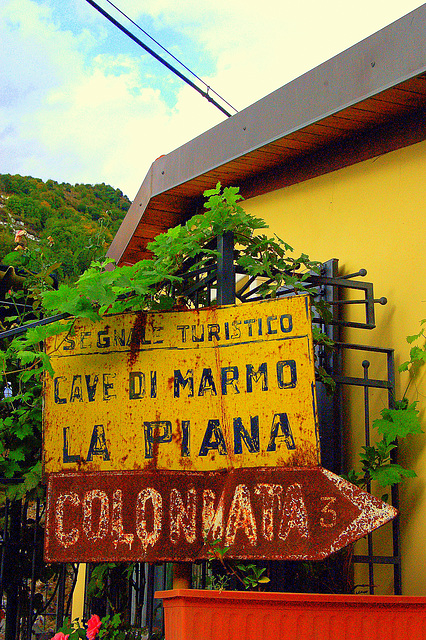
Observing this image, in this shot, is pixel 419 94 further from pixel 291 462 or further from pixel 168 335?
pixel 291 462

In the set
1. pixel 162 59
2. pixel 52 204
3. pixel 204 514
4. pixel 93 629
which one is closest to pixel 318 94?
pixel 204 514

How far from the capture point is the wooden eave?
12.0ft

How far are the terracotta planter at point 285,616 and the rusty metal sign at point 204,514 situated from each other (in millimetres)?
234

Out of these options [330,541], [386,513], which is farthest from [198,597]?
[386,513]

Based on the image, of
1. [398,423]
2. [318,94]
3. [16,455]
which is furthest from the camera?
[318,94]

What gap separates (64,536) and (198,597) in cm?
81

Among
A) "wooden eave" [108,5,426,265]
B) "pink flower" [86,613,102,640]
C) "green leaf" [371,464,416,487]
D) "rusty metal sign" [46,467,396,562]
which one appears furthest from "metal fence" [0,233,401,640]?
"wooden eave" [108,5,426,265]

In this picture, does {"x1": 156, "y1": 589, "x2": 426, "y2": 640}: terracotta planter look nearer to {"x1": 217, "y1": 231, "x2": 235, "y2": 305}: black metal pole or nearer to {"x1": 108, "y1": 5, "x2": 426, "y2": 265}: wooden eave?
{"x1": 217, "y1": 231, "x2": 235, "y2": 305}: black metal pole

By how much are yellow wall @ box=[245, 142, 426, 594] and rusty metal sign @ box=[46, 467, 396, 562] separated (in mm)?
1025

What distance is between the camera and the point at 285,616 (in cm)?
242

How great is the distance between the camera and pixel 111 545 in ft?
9.45

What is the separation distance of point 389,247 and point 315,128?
A: 935mm

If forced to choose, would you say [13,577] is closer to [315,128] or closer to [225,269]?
[225,269]

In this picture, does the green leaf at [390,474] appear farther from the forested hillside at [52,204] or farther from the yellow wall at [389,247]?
the forested hillside at [52,204]
